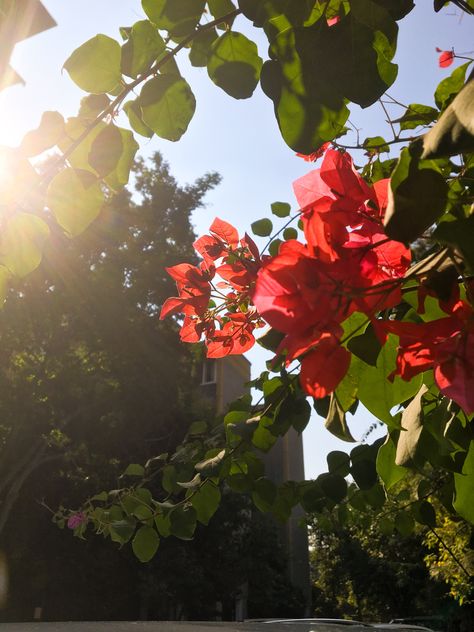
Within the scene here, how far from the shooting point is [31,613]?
16234 mm

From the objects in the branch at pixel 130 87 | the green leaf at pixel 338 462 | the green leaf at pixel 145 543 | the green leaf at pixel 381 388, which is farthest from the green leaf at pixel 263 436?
the branch at pixel 130 87

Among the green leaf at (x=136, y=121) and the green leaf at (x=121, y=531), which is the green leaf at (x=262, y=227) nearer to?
the green leaf at (x=136, y=121)

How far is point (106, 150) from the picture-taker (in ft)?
2.94

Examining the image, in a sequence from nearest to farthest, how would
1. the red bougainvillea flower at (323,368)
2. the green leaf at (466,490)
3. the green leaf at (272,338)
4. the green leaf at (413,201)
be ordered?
the green leaf at (413,201)
the red bougainvillea flower at (323,368)
the green leaf at (272,338)
the green leaf at (466,490)

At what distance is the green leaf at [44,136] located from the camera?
0.88 meters

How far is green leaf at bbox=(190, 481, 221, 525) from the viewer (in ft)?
4.89

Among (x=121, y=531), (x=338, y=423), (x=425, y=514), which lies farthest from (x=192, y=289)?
(x=425, y=514)

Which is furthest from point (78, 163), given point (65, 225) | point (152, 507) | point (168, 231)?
point (168, 231)

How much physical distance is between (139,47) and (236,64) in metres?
0.14

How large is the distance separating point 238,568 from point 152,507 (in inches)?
694

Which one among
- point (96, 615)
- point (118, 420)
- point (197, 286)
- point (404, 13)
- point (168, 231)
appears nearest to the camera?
point (404, 13)

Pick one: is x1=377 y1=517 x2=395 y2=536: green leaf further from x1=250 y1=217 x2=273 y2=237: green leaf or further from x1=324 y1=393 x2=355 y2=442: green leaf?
x1=324 y1=393 x2=355 y2=442: green leaf

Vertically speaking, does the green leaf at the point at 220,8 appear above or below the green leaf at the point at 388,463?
above

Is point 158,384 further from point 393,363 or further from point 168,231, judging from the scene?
point 393,363
